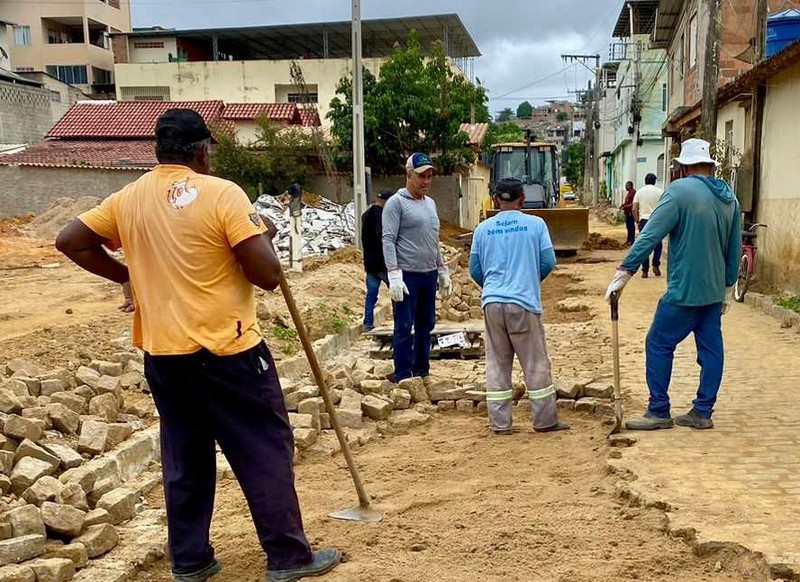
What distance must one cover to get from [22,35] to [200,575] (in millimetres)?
46686

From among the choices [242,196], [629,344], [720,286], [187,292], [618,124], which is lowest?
[629,344]

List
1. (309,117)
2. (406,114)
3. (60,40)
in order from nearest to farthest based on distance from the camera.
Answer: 1. (406,114)
2. (309,117)
3. (60,40)

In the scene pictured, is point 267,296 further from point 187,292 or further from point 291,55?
point 291,55

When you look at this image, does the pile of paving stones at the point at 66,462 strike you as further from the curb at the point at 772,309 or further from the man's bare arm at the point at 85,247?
the curb at the point at 772,309

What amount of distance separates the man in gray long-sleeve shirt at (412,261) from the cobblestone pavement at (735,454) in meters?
1.80

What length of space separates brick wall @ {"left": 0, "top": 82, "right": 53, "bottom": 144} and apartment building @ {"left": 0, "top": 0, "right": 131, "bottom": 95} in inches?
503

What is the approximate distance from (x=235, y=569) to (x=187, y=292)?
4.20 feet

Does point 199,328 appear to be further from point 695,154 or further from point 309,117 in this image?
point 309,117

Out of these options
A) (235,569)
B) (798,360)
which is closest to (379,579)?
(235,569)

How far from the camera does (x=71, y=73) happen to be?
140ft

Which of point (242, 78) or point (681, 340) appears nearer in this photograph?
point (681, 340)

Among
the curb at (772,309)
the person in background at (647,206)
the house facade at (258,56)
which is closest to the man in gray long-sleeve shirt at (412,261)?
the curb at (772,309)

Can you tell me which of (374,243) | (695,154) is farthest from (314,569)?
(374,243)

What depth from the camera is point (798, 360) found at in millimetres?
6996
